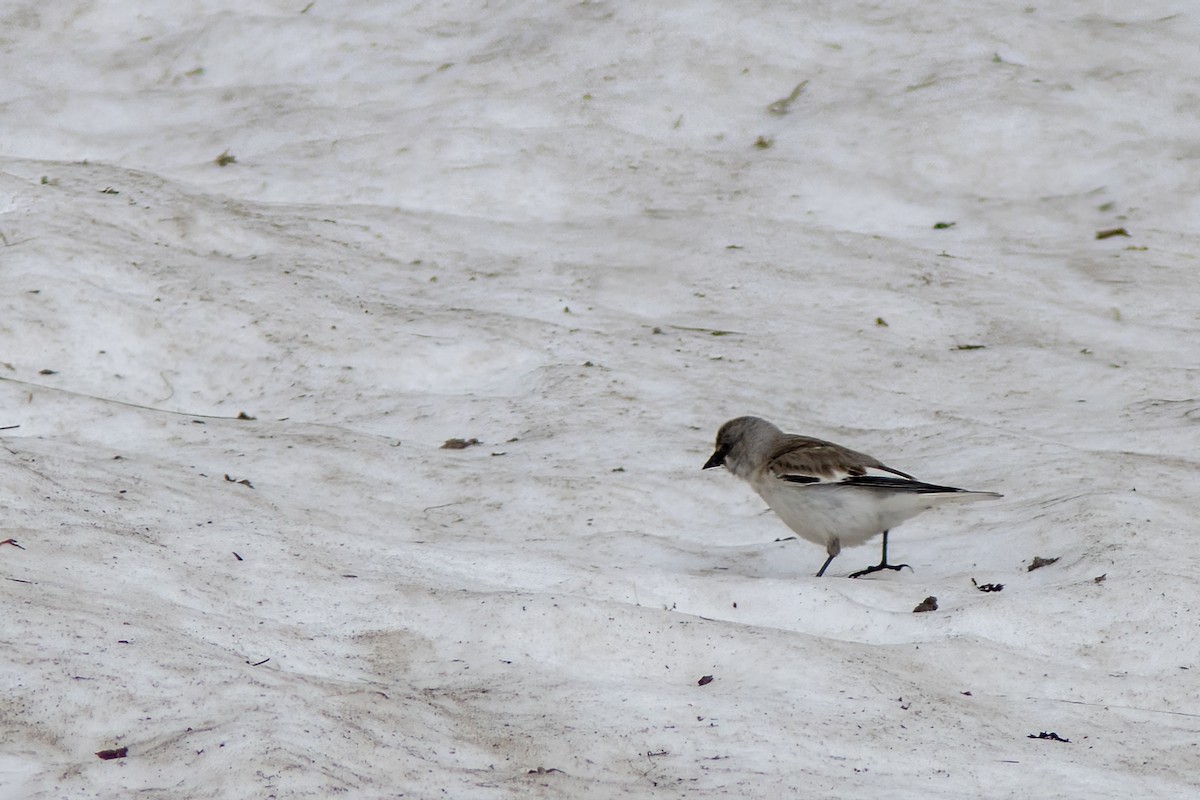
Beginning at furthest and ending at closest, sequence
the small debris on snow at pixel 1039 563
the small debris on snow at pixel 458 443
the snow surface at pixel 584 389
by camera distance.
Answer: the small debris on snow at pixel 458 443
the small debris on snow at pixel 1039 563
the snow surface at pixel 584 389

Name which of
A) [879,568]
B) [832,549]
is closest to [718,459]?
[832,549]

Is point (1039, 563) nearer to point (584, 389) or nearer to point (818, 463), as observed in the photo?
point (818, 463)

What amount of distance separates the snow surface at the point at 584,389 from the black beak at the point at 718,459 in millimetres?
211

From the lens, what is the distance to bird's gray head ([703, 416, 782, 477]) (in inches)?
271

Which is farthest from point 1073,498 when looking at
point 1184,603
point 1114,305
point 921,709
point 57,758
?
point 57,758

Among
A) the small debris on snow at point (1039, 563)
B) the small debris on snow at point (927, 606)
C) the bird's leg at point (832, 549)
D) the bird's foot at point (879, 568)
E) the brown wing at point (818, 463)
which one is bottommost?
the bird's foot at point (879, 568)

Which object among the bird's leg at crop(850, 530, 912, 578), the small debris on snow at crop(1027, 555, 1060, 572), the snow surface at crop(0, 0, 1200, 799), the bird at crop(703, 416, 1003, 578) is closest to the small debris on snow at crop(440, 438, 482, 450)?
the snow surface at crop(0, 0, 1200, 799)

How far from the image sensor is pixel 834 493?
6363mm

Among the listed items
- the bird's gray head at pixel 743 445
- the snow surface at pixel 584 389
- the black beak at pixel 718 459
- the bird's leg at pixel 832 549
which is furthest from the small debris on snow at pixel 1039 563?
the black beak at pixel 718 459

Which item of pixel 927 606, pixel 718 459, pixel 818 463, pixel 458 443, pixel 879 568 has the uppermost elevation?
pixel 818 463

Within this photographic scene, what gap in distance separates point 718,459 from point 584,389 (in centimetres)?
138

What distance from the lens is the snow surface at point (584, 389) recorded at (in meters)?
4.43

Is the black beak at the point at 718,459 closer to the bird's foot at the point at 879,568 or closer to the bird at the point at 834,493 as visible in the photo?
the bird at the point at 834,493

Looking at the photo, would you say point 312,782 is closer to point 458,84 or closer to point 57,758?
point 57,758
